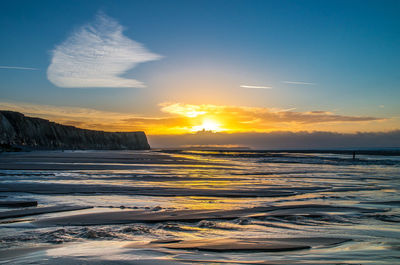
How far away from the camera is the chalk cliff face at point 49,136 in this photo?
79.6 m

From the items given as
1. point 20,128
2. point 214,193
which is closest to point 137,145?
point 20,128

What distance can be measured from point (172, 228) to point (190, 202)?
272 cm

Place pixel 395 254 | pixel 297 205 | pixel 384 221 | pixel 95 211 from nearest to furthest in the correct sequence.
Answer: pixel 395 254
pixel 384 221
pixel 95 211
pixel 297 205

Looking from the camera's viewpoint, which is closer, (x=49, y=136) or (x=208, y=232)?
(x=208, y=232)

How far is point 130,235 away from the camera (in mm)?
4578

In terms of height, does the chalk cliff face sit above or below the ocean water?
above

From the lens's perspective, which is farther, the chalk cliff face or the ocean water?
the chalk cliff face

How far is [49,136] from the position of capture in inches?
4117

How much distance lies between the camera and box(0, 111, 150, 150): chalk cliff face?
261 ft

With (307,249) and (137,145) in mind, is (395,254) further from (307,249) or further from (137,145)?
(137,145)

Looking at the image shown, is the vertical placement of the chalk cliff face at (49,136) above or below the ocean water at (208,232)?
above

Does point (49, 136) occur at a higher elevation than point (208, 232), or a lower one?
higher

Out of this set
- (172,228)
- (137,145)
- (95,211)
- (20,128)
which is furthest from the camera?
(137,145)

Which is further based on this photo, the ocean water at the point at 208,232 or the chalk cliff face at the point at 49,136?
the chalk cliff face at the point at 49,136
